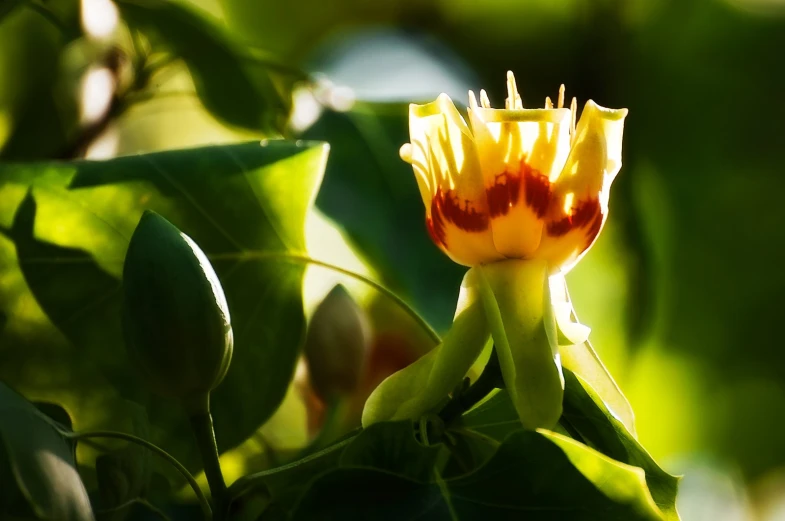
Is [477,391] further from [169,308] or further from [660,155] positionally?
[660,155]

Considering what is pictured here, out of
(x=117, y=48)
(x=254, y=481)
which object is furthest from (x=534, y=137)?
(x=117, y=48)

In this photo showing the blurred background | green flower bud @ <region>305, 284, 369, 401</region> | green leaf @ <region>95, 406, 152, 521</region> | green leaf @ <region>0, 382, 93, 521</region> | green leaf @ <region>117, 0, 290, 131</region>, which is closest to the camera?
green leaf @ <region>0, 382, 93, 521</region>

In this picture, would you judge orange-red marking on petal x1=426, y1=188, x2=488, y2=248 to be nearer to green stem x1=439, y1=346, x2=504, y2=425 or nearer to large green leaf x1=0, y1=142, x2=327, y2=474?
green stem x1=439, y1=346, x2=504, y2=425

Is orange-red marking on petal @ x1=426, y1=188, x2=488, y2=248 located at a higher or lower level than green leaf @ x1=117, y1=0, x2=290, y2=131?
lower

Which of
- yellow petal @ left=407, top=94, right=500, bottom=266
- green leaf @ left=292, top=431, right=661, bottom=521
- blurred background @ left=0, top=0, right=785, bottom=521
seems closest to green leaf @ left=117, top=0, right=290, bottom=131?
blurred background @ left=0, top=0, right=785, bottom=521

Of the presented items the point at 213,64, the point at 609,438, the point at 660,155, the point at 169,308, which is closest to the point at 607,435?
the point at 609,438

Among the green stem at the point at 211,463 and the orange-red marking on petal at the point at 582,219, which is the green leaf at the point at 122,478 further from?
the orange-red marking on petal at the point at 582,219
